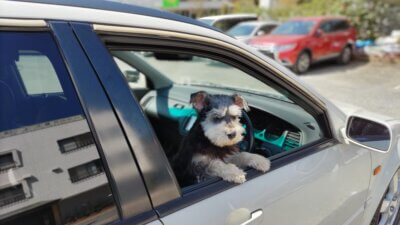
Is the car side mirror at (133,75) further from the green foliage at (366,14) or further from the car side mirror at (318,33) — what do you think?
the green foliage at (366,14)

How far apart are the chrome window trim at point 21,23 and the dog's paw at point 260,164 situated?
1.08 meters

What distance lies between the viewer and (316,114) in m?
1.98

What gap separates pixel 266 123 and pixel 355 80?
825 centimetres

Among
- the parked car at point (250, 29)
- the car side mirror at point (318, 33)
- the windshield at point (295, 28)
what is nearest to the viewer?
the car side mirror at point (318, 33)

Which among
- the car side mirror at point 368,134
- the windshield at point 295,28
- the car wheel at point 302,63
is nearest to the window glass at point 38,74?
the car side mirror at point 368,134

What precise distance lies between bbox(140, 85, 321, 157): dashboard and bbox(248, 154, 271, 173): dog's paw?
0.38 m

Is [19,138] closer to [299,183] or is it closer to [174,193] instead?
[174,193]

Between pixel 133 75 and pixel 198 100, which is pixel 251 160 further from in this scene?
pixel 133 75

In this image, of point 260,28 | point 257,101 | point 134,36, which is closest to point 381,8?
point 260,28

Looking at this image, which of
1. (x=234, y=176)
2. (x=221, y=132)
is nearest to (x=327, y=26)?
(x=221, y=132)

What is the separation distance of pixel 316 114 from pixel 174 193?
1.10 meters

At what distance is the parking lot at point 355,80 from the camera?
646cm

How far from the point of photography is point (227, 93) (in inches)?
112

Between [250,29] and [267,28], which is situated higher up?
[250,29]
